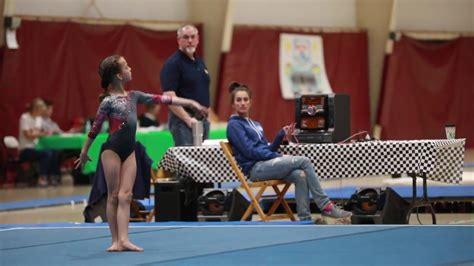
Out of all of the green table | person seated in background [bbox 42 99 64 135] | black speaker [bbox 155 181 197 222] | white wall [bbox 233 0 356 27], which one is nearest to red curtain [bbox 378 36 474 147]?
white wall [bbox 233 0 356 27]

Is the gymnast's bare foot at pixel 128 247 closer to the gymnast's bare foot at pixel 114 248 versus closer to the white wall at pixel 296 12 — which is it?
the gymnast's bare foot at pixel 114 248

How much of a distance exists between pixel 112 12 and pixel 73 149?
3557 mm

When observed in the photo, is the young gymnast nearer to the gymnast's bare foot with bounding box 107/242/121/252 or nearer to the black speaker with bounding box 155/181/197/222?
the gymnast's bare foot with bounding box 107/242/121/252

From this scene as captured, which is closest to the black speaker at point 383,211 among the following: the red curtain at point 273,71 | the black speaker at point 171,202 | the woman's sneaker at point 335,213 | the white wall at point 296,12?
the woman's sneaker at point 335,213

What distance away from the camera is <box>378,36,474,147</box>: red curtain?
2178 cm

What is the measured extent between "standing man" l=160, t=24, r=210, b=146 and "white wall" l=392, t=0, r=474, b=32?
1376 centimetres

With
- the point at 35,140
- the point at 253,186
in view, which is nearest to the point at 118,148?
the point at 253,186

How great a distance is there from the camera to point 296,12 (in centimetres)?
2111

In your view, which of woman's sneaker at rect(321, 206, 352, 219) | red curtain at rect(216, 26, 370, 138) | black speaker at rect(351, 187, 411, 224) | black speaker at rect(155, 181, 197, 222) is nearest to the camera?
woman's sneaker at rect(321, 206, 352, 219)

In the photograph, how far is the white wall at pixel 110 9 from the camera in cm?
1767

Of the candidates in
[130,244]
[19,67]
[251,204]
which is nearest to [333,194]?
[251,204]

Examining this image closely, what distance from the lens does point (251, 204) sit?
8.36m

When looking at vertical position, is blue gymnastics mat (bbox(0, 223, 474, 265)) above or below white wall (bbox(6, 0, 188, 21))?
below

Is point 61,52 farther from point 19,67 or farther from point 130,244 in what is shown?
point 130,244
